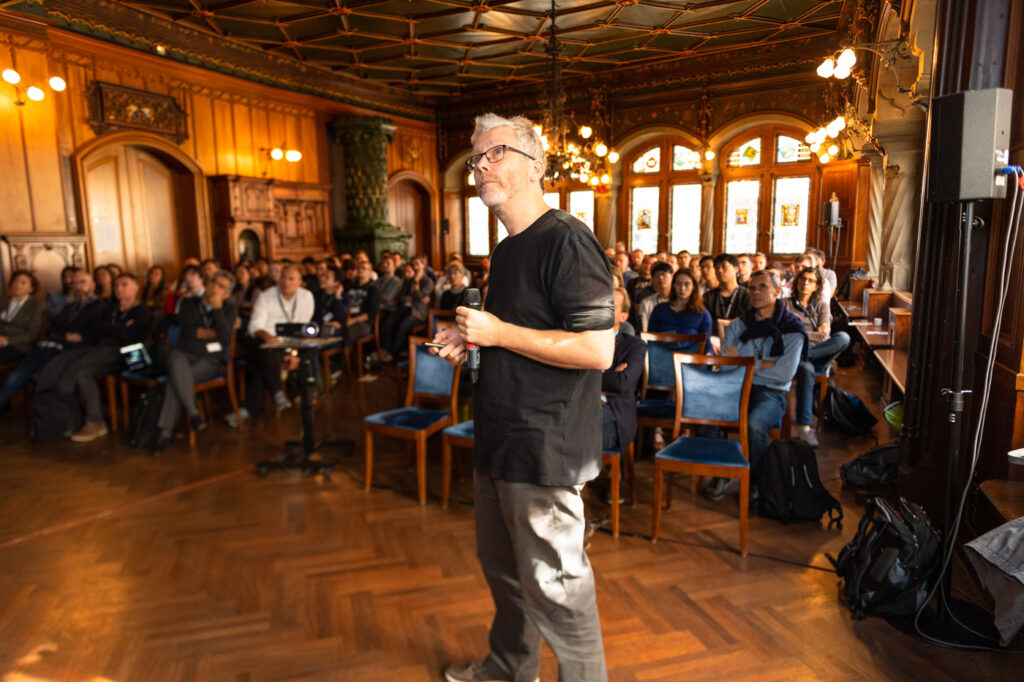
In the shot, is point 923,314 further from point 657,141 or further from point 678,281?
point 657,141

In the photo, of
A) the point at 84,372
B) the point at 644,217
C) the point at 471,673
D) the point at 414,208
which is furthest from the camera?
the point at 414,208

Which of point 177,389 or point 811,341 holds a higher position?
point 811,341

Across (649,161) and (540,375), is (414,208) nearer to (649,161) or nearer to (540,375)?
(649,161)

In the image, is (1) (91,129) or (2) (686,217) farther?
(2) (686,217)

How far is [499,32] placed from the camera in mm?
9805

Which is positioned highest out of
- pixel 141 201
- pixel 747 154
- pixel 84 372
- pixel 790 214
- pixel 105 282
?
pixel 747 154

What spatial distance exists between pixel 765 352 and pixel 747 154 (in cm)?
934

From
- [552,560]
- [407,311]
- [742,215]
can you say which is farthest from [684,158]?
[552,560]

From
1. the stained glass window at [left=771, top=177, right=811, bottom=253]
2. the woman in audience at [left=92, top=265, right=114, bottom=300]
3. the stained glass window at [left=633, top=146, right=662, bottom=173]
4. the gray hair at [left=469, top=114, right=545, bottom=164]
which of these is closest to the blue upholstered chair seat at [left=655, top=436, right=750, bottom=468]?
the gray hair at [left=469, top=114, right=545, bottom=164]

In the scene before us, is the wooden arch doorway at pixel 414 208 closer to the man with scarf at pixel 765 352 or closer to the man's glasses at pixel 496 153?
the man with scarf at pixel 765 352

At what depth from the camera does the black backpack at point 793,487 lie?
3361mm

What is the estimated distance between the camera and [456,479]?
409cm

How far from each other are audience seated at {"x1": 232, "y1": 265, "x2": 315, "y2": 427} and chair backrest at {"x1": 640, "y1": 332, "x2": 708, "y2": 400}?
2696mm

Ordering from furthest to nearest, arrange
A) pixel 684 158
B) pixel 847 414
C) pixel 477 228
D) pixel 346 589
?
1. pixel 477 228
2. pixel 684 158
3. pixel 847 414
4. pixel 346 589
